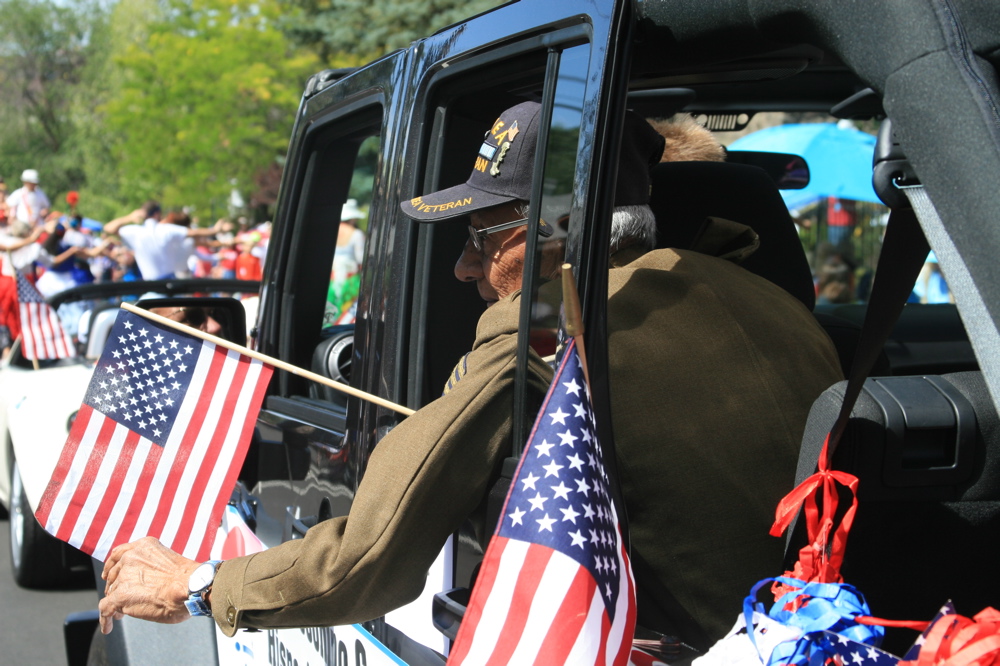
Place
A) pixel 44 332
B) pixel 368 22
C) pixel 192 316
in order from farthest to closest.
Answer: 1. pixel 368 22
2. pixel 44 332
3. pixel 192 316

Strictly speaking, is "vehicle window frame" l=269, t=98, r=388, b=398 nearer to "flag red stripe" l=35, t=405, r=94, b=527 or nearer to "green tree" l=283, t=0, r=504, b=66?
"flag red stripe" l=35, t=405, r=94, b=527

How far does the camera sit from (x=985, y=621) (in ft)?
3.26

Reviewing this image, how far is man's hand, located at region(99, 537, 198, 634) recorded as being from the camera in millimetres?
1825

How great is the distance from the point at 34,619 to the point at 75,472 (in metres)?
3.24

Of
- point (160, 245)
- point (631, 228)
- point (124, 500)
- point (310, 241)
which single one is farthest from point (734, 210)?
point (160, 245)

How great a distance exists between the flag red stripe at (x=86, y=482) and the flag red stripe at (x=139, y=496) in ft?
0.31

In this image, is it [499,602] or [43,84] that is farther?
[43,84]

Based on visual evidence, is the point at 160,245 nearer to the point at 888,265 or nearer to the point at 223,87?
the point at 888,265

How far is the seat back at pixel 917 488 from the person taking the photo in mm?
1474

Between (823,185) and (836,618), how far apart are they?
602cm

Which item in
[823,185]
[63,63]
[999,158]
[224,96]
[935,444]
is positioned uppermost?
[63,63]

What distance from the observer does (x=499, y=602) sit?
1.25 metres

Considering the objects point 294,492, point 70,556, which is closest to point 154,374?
point 294,492

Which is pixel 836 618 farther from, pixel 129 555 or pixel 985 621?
pixel 129 555
